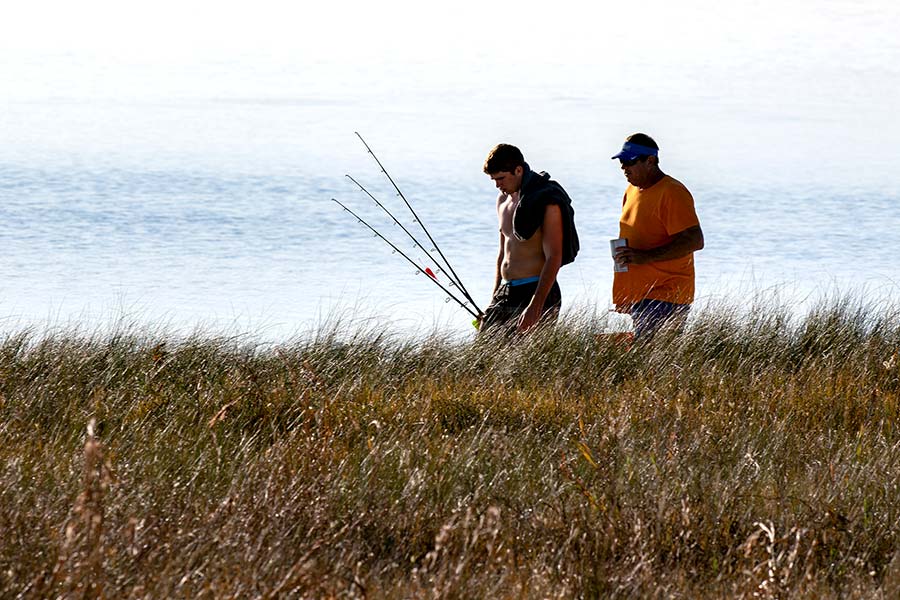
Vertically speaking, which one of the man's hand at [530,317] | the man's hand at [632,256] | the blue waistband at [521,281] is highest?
the man's hand at [632,256]

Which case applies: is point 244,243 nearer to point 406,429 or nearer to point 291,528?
point 406,429

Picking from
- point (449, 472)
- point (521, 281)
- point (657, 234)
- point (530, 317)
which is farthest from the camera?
→ point (521, 281)

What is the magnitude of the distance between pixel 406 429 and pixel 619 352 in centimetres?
204

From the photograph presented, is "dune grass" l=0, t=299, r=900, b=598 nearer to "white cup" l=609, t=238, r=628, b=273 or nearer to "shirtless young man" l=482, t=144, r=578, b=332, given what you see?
"shirtless young man" l=482, t=144, r=578, b=332

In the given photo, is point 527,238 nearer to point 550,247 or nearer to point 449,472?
point 550,247

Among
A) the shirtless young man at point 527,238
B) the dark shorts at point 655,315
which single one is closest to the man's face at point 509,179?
the shirtless young man at point 527,238

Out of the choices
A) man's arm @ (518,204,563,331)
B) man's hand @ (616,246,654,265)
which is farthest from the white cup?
man's arm @ (518,204,563,331)

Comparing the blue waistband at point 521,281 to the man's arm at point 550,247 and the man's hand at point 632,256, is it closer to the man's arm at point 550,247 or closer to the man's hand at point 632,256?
the man's arm at point 550,247

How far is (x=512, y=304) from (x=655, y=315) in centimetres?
89

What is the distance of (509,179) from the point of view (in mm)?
7074

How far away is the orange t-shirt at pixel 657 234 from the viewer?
698cm

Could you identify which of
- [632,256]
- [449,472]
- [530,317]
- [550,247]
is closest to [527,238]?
[550,247]

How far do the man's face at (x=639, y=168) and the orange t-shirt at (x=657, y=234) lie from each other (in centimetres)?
8

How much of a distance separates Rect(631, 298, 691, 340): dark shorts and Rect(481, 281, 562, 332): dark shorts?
20.6 inches
